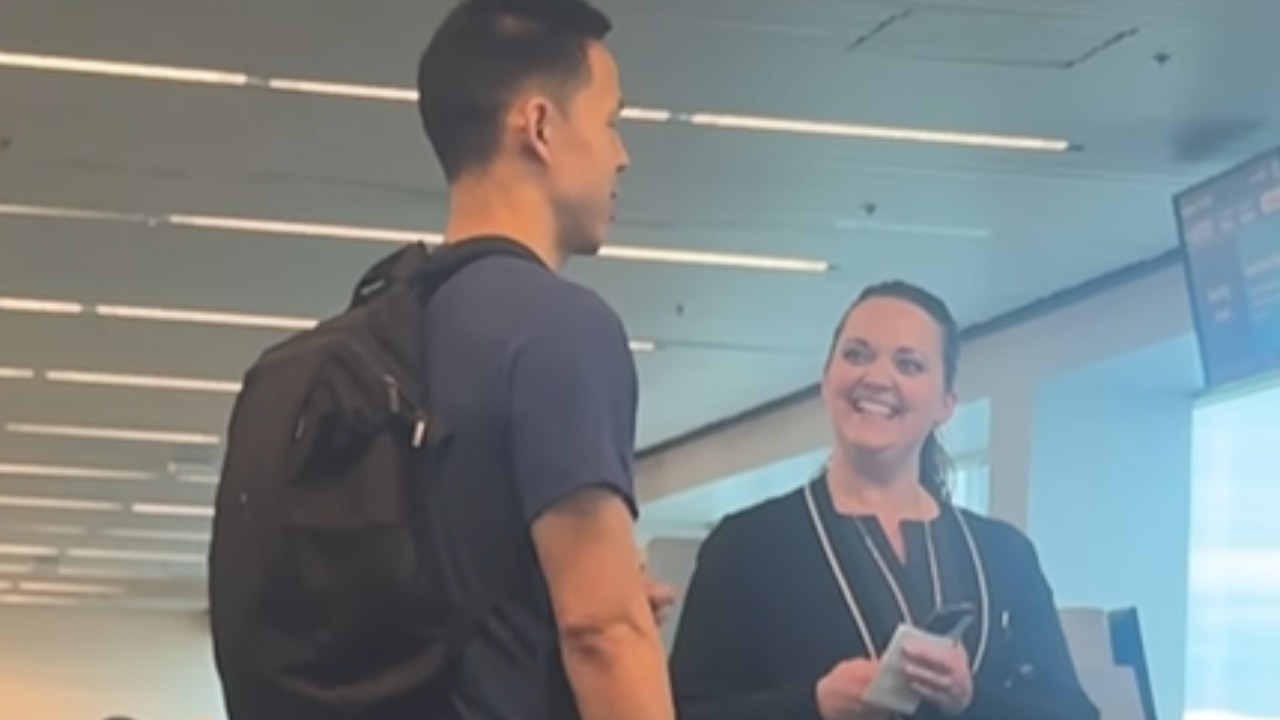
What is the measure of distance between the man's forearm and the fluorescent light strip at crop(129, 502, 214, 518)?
16.8 m

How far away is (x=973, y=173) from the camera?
319 inches

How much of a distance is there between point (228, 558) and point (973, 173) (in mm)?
6453

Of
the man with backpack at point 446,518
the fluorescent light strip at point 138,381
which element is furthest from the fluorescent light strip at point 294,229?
the man with backpack at point 446,518

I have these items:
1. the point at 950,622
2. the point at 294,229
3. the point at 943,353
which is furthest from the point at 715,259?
the point at 950,622

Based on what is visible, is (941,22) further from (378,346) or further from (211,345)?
(211,345)

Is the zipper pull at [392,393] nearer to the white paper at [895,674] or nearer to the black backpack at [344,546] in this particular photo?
the black backpack at [344,546]

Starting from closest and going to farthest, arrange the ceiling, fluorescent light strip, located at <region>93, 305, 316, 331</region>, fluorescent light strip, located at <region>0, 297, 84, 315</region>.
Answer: the ceiling
fluorescent light strip, located at <region>0, 297, 84, 315</region>
fluorescent light strip, located at <region>93, 305, 316, 331</region>

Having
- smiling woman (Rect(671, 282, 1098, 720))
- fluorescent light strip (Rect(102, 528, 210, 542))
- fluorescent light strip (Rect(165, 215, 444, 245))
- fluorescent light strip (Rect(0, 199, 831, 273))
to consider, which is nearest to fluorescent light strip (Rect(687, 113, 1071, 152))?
fluorescent light strip (Rect(0, 199, 831, 273))

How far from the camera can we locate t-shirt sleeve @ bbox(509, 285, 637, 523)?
1.76 metres

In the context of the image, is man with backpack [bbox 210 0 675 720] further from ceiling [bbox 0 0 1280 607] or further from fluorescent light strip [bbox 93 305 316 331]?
fluorescent light strip [bbox 93 305 316 331]

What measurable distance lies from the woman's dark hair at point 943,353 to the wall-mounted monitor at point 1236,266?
12.9ft

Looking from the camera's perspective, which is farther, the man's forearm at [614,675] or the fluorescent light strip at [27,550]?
the fluorescent light strip at [27,550]

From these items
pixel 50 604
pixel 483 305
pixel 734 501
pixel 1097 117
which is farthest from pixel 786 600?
pixel 50 604

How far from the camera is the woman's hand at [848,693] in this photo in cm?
269
